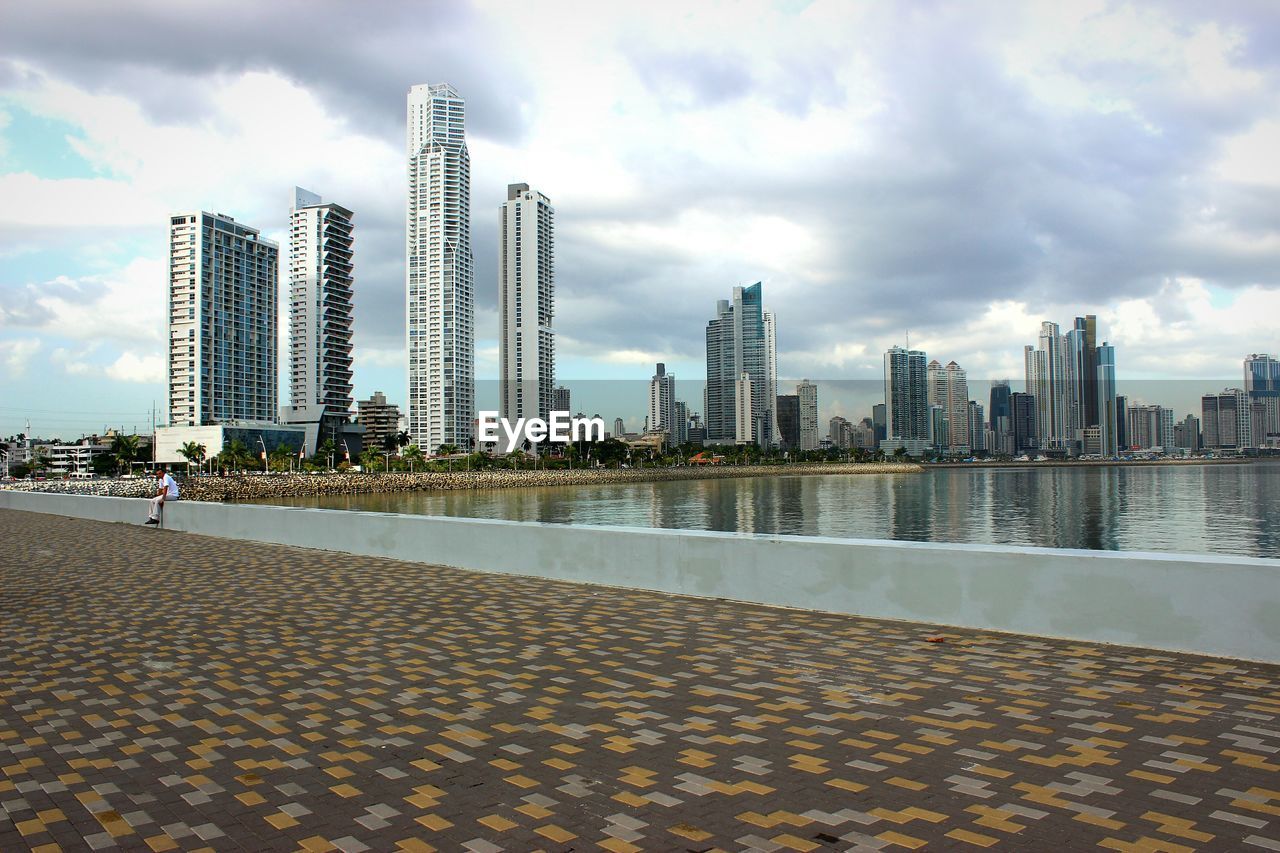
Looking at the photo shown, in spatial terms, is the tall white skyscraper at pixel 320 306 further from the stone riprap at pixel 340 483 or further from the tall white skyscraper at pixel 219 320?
the stone riprap at pixel 340 483

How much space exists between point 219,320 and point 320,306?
2231cm

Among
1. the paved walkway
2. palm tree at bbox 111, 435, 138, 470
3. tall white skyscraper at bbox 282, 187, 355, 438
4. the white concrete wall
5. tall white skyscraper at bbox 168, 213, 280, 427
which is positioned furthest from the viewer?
tall white skyscraper at bbox 282, 187, 355, 438

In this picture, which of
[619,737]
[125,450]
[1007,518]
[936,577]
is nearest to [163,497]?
[936,577]

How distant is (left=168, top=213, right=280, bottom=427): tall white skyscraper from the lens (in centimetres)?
17212

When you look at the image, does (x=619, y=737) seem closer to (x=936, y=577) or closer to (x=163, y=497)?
(x=936, y=577)

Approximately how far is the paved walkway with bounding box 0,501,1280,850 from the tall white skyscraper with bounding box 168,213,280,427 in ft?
595

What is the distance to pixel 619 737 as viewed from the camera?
13.9ft

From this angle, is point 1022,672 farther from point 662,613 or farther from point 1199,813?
point 662,613

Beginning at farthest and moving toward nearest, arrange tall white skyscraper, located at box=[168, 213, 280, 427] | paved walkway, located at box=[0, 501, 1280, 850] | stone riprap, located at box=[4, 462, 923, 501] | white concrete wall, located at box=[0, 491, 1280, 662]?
tall white skyscraper, located at box=[168, 213, 280, 427] → stone riprap, located at box=[4, 462, 923, 501] → white concrete wall, located at box=[0, 491, 1280, 662] → paved walkway, located at box=[0, 501, 1280, 850]

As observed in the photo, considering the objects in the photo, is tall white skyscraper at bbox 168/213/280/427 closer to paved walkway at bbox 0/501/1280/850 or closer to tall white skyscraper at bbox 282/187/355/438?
tall white skyscraper at bbox 282/187/355/438

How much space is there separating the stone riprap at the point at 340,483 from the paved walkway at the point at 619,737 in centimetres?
4630

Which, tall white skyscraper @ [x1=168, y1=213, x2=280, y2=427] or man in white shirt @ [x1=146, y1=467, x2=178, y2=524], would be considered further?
tall white skyscraper @ [x1=168, y1=213, x2=280, y2=427]

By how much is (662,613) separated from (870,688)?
288cm

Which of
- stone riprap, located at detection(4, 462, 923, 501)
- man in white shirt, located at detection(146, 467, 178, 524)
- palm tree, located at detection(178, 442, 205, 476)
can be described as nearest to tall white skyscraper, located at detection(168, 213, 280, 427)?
palm tree, located at detection(178, 442, 205, 476)
